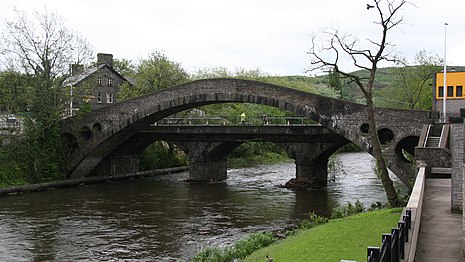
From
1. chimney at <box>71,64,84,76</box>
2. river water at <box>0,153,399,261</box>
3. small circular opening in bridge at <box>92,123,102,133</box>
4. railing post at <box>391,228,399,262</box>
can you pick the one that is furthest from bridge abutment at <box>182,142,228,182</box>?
railing post at <box>391,228,399,262</box>

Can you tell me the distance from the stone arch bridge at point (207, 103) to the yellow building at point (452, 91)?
5.03 metres

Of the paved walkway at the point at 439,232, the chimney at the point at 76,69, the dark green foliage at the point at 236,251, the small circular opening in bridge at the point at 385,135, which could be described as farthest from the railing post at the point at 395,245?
the chimney at the point at 76,69

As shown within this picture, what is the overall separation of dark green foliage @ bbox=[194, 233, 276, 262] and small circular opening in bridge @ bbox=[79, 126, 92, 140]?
25.4m

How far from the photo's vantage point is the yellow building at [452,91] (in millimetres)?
34938

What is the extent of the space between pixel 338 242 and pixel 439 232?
2747 mm

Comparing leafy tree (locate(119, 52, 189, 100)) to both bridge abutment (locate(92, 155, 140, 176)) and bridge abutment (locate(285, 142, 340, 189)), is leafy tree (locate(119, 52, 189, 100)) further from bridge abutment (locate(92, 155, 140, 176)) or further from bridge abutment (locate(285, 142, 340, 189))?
bridge abutment (locate(285, 142, 340, 189))

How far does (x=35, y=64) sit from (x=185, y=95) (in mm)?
11466

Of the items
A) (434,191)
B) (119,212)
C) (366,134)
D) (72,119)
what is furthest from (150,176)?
(434,191)

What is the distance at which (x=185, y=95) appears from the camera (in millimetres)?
37562

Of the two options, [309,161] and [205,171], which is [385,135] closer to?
[309,161]

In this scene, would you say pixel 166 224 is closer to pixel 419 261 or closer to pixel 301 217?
pixel 301 217

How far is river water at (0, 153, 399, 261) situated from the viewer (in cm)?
2020

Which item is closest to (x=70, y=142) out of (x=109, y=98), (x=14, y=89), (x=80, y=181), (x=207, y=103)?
(x=80, y=181)

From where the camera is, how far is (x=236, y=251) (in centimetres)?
1736
